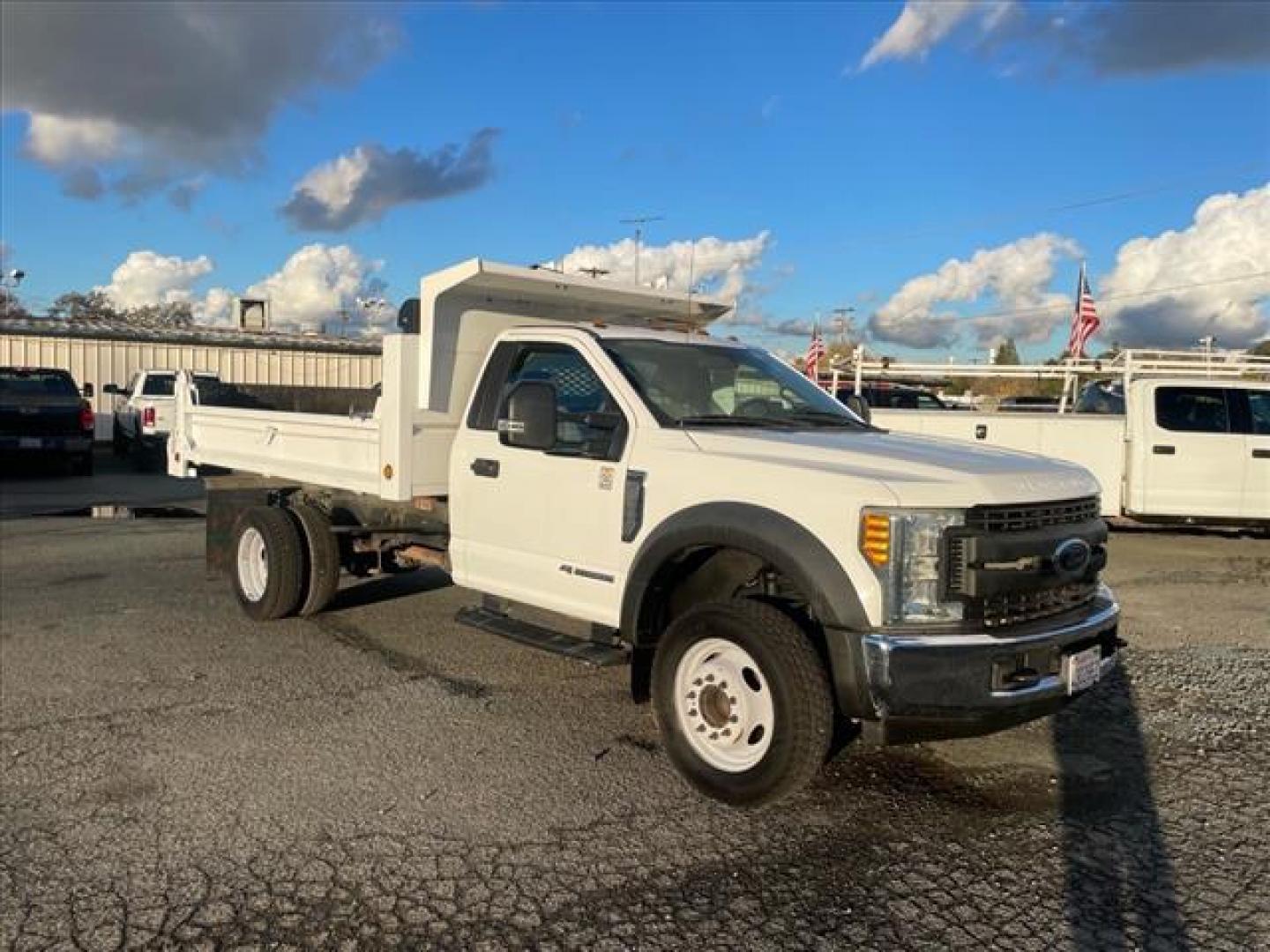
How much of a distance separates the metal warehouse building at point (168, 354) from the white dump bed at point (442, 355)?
1816 cm

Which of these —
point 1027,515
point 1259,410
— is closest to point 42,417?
point 1027,515

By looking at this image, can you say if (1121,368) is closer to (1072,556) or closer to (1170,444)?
(1170,444)

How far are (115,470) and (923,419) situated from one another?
51.0 feet

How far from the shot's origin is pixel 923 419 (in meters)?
13.5

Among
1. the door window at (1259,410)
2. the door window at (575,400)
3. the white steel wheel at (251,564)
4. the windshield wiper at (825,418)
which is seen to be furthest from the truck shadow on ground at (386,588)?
the door window at (1259,410)

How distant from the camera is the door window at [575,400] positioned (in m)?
5.31

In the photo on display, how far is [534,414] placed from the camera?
526 cm

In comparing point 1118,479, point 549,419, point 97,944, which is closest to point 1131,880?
point 549,419

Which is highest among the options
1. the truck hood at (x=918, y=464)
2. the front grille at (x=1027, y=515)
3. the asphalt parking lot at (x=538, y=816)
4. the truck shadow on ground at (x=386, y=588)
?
the truck hood at (x=918, y=464)

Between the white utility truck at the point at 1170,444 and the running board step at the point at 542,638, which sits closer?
the running board step at the point at 542,638

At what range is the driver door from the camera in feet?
17.3

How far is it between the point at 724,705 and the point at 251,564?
4668 mm

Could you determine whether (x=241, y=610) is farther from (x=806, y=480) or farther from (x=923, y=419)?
(x=923, y=419)

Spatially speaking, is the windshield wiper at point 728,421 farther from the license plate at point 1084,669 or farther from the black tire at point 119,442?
the black tire at point 119,442
